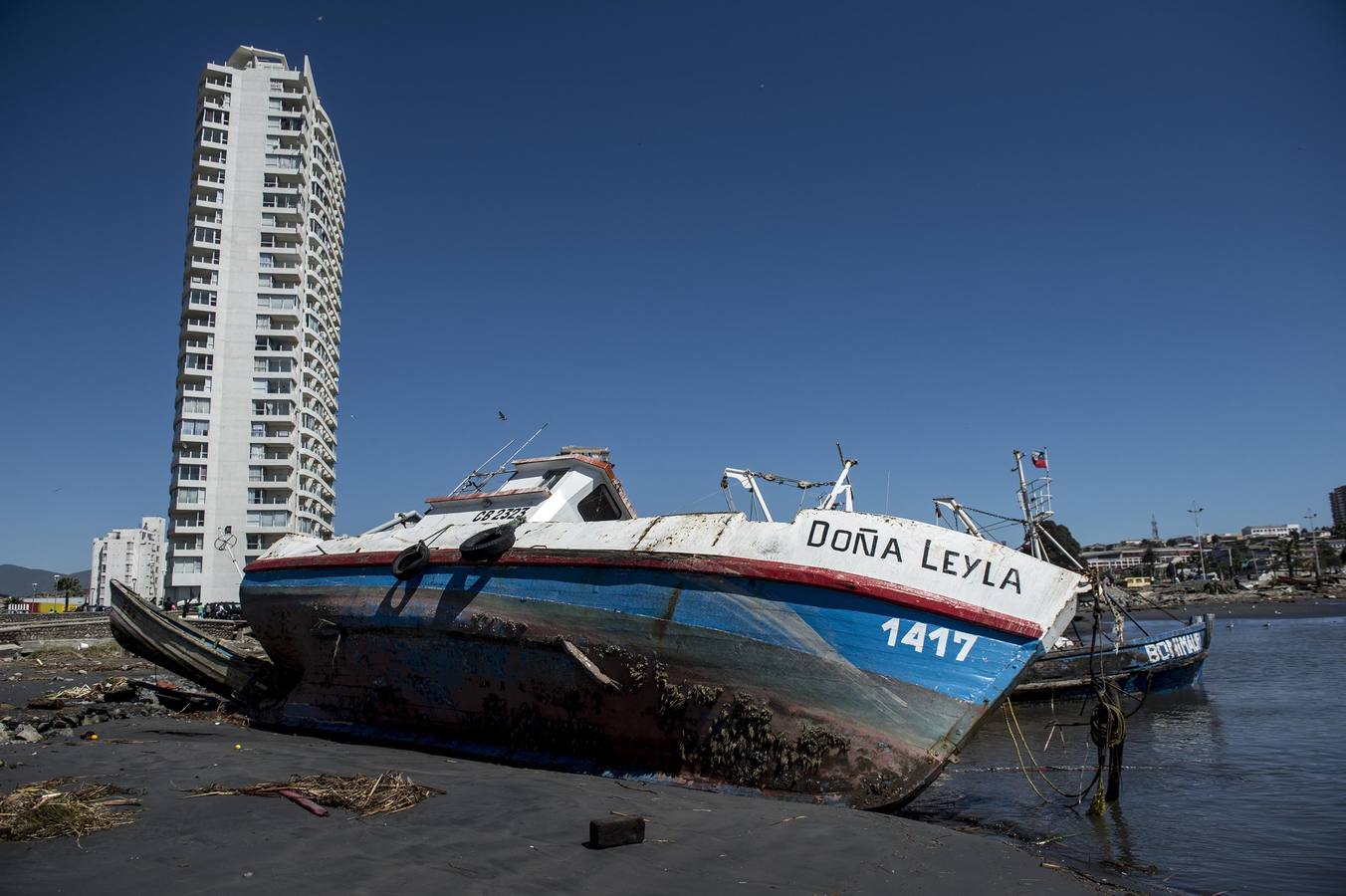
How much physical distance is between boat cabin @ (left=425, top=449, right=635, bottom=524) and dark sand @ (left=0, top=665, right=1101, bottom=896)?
4.23 meters

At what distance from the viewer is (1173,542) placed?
614 ft

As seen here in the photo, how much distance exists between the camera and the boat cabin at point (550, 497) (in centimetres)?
1196

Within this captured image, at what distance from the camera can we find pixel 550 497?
12.0 m

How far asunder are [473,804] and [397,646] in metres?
4.58

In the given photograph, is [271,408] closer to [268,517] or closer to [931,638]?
[268,517]

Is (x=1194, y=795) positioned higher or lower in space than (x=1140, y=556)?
lower

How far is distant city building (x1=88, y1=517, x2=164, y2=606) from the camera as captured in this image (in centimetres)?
8256

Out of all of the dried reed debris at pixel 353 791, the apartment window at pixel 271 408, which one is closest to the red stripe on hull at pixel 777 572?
the dried reed debris at pixel 353 791

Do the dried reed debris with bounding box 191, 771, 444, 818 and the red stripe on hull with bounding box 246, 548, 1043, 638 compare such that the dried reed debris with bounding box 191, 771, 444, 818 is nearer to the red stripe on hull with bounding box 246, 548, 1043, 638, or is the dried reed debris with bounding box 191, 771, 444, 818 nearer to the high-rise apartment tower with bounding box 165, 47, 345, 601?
the red stripe on hull with bounding box 246, 548, 1043, 638

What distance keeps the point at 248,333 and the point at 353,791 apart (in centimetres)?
5170

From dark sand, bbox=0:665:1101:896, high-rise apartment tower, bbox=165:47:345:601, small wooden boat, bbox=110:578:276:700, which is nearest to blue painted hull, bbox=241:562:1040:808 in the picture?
dark sand, bbox=0:665:1101:896

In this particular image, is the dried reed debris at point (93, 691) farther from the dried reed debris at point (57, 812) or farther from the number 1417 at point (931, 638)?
the number 1417 at point (931, 638)

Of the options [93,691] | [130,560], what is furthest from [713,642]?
[130,560]

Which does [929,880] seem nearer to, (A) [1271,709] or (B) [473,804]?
(B) [473,804]
